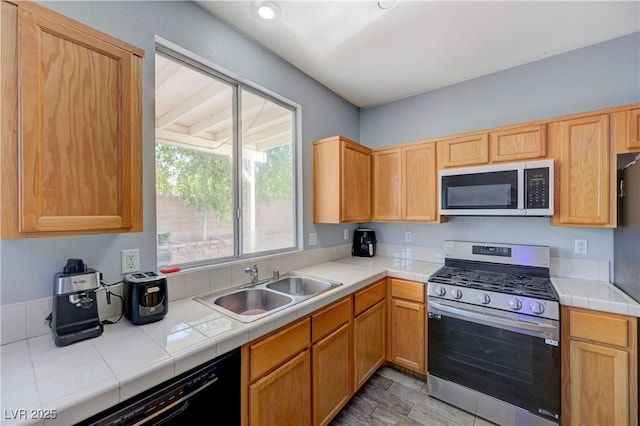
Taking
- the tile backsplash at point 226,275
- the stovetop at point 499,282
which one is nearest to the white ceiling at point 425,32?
the tile backsplash at point 226,275

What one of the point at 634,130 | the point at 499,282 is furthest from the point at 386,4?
the point at 499,282

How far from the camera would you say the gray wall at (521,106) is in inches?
78.0

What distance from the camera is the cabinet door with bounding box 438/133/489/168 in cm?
218

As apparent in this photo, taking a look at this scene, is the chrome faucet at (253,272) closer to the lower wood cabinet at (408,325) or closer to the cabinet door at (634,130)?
the lower wood cabinet at (408,325)

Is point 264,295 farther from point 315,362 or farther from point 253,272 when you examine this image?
point 315,362

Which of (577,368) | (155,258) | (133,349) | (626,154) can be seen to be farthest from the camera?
(626,154)

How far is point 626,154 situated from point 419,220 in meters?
1.41

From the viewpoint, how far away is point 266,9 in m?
1.66

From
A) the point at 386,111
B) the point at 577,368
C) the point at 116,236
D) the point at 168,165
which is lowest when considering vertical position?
the point at 577,368

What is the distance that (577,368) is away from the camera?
1.62 metres

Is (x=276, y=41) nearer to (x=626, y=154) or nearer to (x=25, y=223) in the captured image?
(x=25, y=223)

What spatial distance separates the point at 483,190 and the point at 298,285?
66.6 inches

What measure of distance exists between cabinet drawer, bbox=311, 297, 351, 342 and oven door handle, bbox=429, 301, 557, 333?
69cm

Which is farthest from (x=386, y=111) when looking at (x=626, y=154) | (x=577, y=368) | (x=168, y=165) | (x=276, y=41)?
(x=577, y=368)
